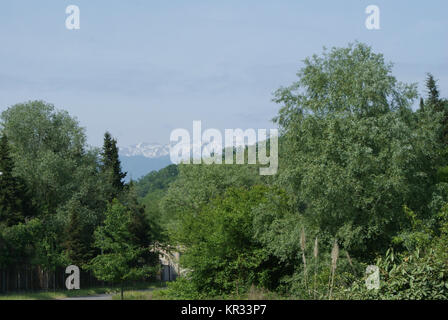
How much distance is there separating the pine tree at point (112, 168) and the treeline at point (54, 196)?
13cm

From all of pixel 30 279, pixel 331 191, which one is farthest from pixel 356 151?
pixel 30 279

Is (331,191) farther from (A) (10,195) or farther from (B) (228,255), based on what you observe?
(A) (10,195)

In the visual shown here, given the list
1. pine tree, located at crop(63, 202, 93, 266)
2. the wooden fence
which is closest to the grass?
the wooden fence

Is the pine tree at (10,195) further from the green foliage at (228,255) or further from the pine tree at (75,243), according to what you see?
the green foliage at (228,255)

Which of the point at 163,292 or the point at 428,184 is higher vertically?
the point at 428,184

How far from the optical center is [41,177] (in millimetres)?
52062

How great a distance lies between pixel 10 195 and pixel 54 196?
7072 millimetres

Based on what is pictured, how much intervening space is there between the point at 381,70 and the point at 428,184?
6959 mm

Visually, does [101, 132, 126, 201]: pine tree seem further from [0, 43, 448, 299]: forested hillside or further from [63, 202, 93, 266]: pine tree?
[0, 43, 448, 299]: forested hillside

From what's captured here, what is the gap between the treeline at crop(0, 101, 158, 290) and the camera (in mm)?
46750

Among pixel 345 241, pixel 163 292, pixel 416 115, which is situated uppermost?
pixel 416 115

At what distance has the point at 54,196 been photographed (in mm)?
54500
